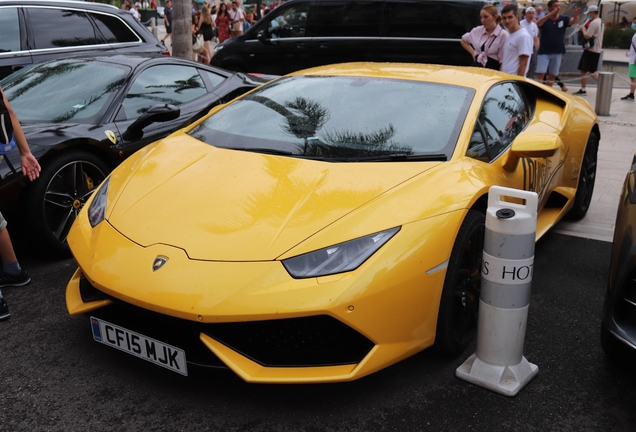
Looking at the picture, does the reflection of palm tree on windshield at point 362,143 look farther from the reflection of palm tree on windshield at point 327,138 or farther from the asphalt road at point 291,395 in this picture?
the asphalt road at point 291,395

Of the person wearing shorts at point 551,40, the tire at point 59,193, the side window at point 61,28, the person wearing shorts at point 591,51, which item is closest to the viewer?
the tire at point 59,193

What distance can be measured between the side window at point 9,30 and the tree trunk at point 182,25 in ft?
11.7

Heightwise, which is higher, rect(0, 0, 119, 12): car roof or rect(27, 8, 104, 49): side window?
rect(0, 0, 119, 12): car roof

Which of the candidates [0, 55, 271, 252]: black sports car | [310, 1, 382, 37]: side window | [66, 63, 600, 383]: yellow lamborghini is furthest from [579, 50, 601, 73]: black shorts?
[66, 63, 600, 383]: yellow lamborghini

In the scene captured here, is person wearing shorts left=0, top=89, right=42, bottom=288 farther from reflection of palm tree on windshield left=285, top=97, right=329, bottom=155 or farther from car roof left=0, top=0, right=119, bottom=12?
car roof left=0, top=0, right=119, bottom=12

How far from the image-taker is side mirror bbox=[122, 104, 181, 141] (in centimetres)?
447

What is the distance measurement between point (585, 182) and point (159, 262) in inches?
148

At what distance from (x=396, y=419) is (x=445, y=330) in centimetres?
46

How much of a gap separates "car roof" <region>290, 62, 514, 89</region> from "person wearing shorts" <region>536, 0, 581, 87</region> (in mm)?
8263

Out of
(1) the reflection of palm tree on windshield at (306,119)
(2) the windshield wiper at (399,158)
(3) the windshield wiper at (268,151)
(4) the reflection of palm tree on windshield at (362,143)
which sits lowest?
(3) the windshield wiper at (268,151)

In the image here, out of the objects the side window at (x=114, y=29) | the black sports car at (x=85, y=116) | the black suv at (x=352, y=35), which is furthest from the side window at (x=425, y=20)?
the black sports car at (x=85, y=116)

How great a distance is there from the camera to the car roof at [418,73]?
151 inches

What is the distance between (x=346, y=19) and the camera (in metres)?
9.91

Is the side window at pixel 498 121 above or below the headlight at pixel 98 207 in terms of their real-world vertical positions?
above
